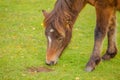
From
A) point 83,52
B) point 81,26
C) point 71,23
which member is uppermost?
point 71,23

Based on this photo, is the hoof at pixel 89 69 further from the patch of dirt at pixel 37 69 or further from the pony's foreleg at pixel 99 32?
the patch of dirt at pixel 37 69

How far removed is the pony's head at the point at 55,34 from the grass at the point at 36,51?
344mm

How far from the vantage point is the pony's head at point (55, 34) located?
570 centimetres

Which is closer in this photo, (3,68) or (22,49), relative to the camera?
(3,68)

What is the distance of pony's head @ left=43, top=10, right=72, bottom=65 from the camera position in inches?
224

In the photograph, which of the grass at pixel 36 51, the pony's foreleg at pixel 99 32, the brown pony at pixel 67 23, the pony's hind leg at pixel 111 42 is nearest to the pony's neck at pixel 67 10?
the brown pony at pixel 67 23

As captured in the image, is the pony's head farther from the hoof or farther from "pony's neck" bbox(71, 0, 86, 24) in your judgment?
the hoof

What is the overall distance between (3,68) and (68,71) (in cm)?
121

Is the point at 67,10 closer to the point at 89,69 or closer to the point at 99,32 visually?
the point at 99,32

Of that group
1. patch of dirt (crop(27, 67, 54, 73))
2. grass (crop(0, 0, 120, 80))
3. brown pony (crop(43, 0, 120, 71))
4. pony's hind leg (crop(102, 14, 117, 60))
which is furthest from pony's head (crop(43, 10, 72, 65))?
pony's hind leg (crop(102, 14, 117, 60))

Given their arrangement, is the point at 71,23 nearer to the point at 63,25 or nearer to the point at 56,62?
the point at 63,25

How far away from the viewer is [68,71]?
5.95m

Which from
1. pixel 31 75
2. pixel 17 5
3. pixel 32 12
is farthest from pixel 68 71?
pixel 17 5

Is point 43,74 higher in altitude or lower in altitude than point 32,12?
higher
